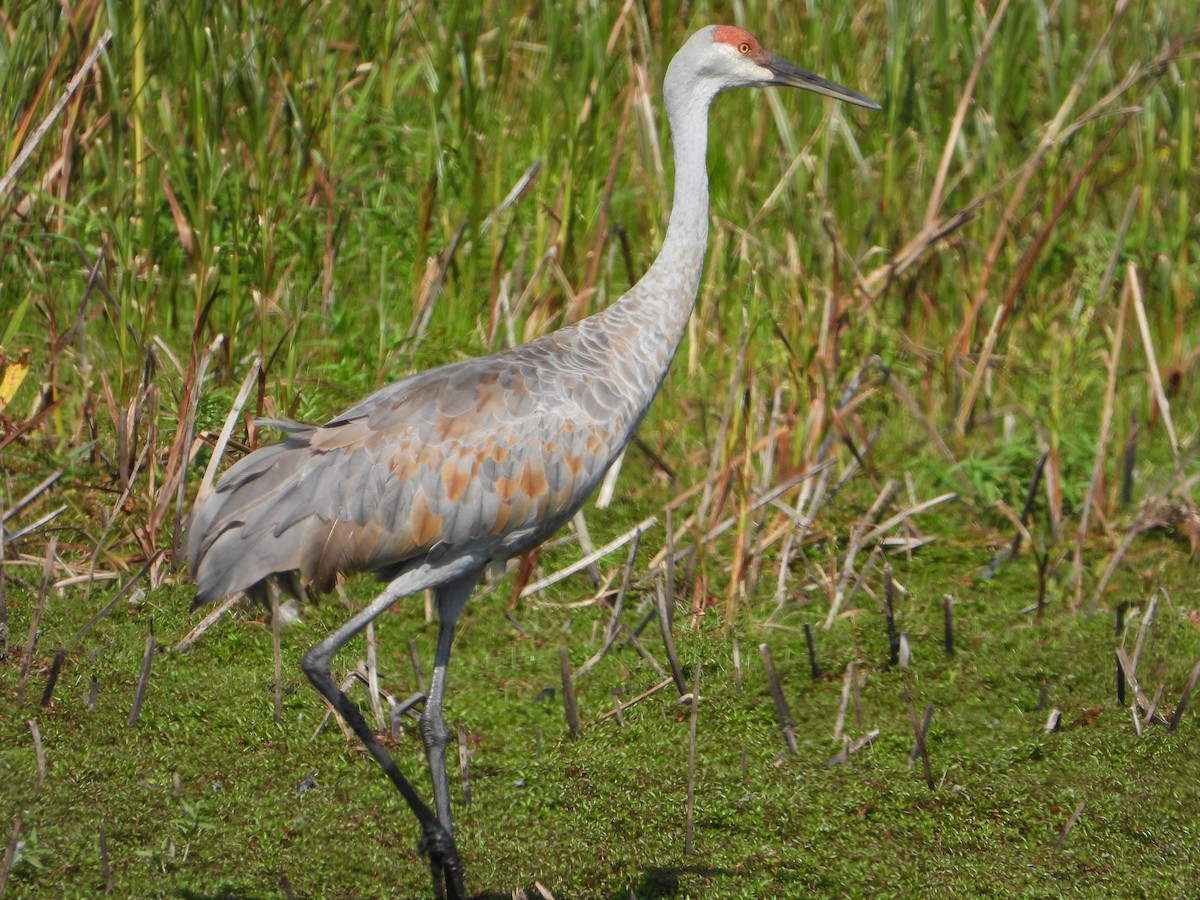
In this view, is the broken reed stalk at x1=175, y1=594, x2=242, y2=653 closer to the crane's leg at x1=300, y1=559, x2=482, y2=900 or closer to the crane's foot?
the crane's leg at x1=300, y1=559, x2=482, y2=900

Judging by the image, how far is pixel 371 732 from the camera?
3957 millimetres

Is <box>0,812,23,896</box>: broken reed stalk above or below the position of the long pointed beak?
below

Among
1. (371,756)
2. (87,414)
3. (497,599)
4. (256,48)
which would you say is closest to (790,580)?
(497,599)

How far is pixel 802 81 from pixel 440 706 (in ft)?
7.56

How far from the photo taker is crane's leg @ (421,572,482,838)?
3980mm

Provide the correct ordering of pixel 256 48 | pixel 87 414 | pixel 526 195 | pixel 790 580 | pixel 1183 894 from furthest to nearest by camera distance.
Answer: pixel 526 195 → pixel 256 48 → pixel 790 580 → pixel 87 414 → pixel 1183 894

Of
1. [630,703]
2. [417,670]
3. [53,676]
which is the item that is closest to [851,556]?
[630,703]

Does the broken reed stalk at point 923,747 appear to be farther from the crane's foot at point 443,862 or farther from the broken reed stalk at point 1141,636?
the crane's foot at point 443,862

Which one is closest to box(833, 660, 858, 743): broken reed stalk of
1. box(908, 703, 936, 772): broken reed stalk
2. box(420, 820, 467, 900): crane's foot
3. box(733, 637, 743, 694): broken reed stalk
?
box(908, 703, 936, 772): broken reed stalk

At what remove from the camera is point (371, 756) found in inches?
166

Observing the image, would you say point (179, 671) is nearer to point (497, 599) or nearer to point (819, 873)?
point (497, 599)

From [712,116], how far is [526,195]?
1151 millimetres

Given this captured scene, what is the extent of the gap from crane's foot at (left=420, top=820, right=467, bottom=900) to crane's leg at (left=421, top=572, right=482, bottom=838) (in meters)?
0.18

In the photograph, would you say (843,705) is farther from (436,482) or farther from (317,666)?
(317,666)
